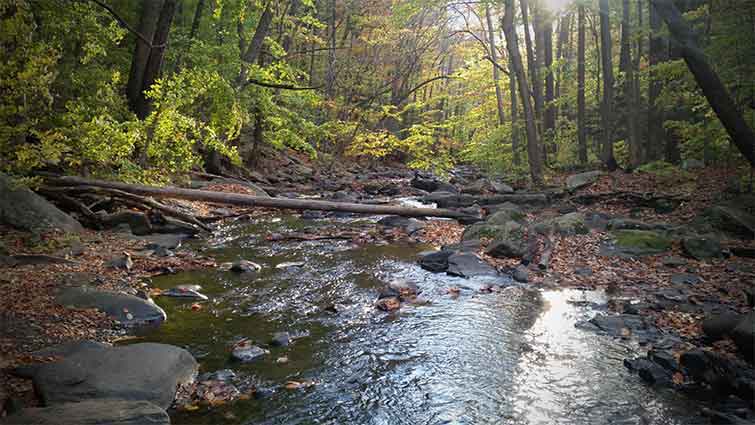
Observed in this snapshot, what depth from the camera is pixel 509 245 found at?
9.77m

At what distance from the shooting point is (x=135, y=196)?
10914mm

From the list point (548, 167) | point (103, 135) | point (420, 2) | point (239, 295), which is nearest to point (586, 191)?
point (548, 167)

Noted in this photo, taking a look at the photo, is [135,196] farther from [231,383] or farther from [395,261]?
[231,383]

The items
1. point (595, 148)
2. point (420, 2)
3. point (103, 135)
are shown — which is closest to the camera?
point (103, 135)

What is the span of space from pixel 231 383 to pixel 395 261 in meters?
5.47

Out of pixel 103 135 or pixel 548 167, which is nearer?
pixel 103 135

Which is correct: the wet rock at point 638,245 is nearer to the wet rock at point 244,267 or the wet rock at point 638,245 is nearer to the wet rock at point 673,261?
the wet rock at point 673,261

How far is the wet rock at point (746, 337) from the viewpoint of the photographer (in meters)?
4.69

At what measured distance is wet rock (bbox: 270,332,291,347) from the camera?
544 centimetres

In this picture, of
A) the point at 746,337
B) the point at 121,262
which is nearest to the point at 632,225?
the point at 746,337

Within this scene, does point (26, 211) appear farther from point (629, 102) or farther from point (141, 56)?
point (629, 102)

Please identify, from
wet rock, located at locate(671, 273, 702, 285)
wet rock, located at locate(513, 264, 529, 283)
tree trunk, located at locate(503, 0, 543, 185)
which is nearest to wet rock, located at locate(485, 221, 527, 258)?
wet rock, located at locate(513, 264, 529, 283)

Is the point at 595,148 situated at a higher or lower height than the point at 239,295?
higher

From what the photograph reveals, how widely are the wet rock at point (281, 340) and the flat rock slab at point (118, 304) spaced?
1.52 meters
